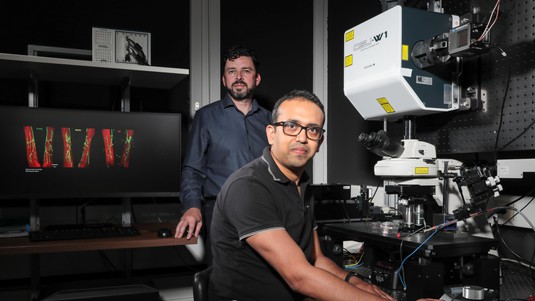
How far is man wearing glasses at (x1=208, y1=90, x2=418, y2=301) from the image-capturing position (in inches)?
50.9

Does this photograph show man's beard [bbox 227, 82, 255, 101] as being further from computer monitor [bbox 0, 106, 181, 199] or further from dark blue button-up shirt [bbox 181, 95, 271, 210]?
computer monitor [bbox 0, 106, 181, 199]

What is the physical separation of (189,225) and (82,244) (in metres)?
0.49

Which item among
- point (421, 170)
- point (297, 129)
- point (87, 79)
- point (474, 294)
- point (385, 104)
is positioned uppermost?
point (87, 79)

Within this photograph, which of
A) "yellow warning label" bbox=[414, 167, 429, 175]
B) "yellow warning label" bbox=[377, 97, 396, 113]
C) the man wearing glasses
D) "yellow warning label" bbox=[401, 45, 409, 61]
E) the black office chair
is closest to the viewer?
the man wearing glasses

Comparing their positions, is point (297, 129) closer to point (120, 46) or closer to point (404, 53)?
point (404, 53)

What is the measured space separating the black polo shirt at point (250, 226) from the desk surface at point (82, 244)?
63cm

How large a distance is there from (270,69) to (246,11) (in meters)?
0.45

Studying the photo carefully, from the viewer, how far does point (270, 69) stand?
3293 millimetres

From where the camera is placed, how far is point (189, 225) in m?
2.17

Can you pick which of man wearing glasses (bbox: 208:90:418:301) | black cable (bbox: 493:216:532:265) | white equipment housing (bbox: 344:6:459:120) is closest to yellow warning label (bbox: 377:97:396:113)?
white equipment housing (bbox: 344:6:459:120)

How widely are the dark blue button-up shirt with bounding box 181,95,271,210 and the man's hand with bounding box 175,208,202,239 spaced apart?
23cm

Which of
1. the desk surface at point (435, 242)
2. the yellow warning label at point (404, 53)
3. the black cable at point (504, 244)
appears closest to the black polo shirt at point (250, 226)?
the desk surface at point (435, 242)

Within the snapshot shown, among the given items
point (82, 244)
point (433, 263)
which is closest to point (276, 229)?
point (433, 263)

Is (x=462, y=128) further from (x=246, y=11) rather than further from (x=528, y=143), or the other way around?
(x=246, y=11)
